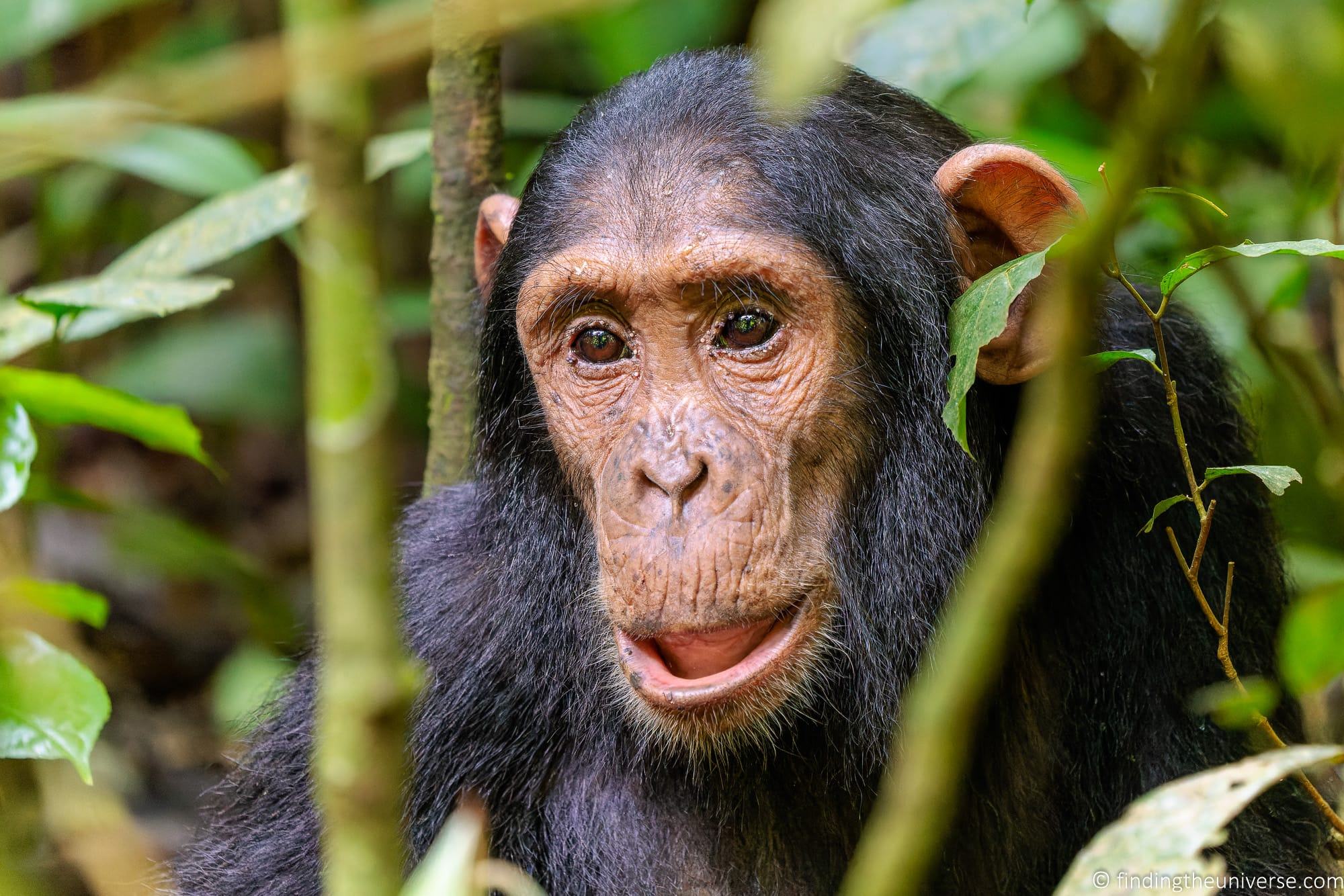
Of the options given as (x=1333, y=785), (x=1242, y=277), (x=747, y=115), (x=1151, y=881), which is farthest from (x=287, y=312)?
(x=1151, y=881)

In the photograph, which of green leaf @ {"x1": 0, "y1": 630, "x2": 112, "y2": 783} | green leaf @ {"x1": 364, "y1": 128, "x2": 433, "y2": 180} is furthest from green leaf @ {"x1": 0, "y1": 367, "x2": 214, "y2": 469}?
→ green leaf @ {"x1": 364, "y1": 128, "x2": 433, "y2": 180}

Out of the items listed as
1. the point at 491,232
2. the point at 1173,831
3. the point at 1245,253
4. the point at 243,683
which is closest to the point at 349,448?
the point at 1173,831

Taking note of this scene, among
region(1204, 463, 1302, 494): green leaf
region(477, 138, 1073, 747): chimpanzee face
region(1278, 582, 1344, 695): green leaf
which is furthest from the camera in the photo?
region(477, 138, 1073, 747): chimpanzee face

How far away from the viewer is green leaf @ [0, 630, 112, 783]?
333 cm

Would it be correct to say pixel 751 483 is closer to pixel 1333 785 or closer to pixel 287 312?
pixel 1333 785

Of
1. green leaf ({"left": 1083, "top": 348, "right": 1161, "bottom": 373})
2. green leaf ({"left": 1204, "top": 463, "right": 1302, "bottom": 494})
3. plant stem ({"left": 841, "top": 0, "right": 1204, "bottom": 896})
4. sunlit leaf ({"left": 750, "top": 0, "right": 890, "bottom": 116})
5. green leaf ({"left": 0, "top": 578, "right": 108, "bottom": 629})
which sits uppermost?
sunlit leaf ({"left": 750, "top": 0, "right": 890, "bottom": 116})

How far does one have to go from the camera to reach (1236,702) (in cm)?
321

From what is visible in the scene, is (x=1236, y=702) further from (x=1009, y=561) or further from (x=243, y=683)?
(x=243, y=683)

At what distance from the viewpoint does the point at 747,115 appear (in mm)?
3910

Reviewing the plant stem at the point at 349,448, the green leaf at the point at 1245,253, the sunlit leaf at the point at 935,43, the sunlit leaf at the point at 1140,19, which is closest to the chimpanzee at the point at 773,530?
the green leaf at the point at 1245,253

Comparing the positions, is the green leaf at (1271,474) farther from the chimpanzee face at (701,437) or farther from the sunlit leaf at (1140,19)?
the sunlit leaf at (1140,19)

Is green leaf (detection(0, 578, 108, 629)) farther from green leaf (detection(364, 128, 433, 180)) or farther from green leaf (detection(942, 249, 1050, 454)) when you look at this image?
green leaf (detection(942, 249, 1050, 454))

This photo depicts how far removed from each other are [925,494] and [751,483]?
55 cm

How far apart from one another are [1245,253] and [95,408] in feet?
9.07
